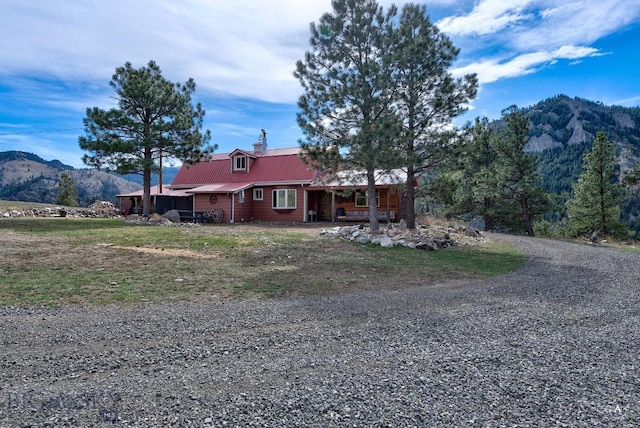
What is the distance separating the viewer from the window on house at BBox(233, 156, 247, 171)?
27866mm

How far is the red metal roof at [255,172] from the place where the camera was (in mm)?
25375

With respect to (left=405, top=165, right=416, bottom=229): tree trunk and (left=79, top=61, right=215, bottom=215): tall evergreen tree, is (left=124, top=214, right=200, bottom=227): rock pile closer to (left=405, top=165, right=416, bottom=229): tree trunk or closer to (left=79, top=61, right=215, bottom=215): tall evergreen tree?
(left=79, top=61, right=215, bottom=215): tall evergreen tree

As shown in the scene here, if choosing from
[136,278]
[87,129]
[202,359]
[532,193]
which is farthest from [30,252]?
[532,193]

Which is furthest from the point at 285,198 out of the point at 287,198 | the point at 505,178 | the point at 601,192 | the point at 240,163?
the point at 601,192

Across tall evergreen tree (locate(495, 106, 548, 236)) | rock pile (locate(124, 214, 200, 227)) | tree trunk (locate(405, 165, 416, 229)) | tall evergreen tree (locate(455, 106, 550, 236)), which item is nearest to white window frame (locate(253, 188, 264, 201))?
rock pile (locate(124, 214, 200, 227))

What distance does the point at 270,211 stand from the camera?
83.7 ft

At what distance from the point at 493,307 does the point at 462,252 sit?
24.0 ft

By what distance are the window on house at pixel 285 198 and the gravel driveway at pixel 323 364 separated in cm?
1931

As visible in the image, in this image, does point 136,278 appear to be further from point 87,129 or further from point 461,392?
point 87,129

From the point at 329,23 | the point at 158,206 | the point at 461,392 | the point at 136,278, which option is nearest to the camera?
the point at 461,392

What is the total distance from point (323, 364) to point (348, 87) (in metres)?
12.2

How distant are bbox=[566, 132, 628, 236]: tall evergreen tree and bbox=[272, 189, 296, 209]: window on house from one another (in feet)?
67.1

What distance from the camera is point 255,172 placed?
1073 inches

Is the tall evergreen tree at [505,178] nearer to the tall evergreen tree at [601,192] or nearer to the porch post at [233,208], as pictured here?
the tall evergreen tree at [601,192]
